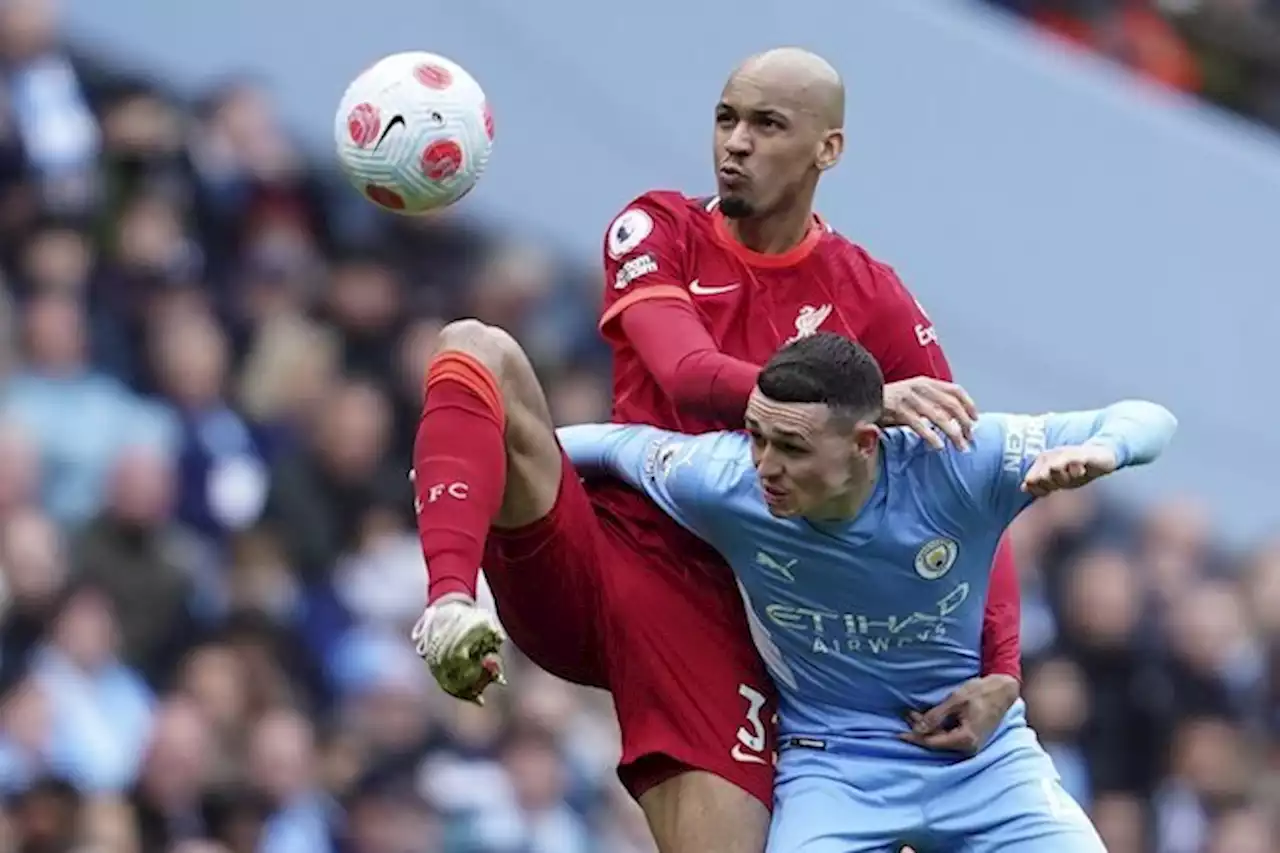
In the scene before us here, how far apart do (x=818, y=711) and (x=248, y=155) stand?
5.88 metres

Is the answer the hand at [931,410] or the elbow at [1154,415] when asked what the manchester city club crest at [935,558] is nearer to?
the hand at [931,410]

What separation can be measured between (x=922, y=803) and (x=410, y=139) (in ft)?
6.14


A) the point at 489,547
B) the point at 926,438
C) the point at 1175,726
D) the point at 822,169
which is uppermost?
the point at 822,169

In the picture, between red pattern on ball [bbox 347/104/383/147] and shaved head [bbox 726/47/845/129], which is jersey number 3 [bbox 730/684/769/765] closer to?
shaved head [bbox 726/47/845/129]

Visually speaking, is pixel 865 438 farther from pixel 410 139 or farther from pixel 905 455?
pixel 410 139

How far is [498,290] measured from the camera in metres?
13.1

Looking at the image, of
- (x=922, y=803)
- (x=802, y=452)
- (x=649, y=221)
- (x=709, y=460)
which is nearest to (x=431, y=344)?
(x=649, y=221)

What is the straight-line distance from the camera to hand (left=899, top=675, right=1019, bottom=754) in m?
7.00

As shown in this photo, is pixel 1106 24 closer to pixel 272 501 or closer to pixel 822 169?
pixel 272 501

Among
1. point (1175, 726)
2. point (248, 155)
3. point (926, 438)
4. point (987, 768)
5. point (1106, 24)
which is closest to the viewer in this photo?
point (926, 438)

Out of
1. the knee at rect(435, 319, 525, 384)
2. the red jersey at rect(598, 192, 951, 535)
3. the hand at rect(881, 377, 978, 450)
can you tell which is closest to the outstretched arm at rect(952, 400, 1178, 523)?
the hand at rect(881, 377, 978, 450)

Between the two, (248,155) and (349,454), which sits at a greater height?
(248,155)

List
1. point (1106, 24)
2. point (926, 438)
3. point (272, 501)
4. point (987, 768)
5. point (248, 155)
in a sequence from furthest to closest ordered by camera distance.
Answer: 1. point (1106, 24)
2. point (248, 155)
3. point (272, 501)
4. point (987, 768)
5. point (926, 438)

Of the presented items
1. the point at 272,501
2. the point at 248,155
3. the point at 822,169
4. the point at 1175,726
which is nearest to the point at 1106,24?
the point at 1175,726
